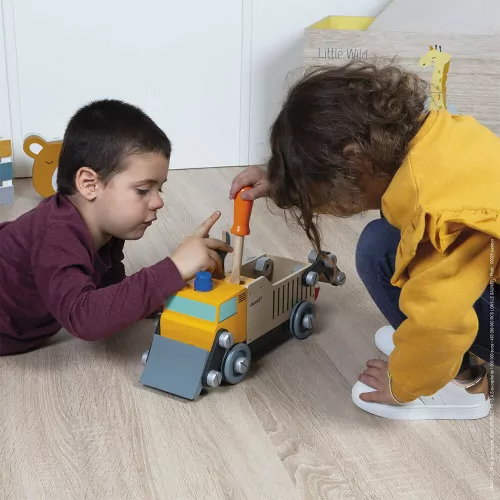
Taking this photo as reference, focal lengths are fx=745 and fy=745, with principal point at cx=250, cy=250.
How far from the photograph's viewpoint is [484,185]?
2.66ft

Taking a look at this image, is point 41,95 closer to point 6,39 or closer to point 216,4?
point 6,39

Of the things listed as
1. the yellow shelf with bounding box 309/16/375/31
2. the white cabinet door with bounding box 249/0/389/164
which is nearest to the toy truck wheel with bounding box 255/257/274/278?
the white cabinet door with bounding box 249/0/389/164

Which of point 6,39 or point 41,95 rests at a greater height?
point 6,39

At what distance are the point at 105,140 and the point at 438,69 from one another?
106 cm

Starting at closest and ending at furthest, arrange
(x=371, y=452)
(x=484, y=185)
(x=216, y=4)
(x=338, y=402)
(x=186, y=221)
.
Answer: (x=484, y=185) < (x=371, y=452) < (x=338, y=402) < (x=186, y=221) < (x=216, y=4)

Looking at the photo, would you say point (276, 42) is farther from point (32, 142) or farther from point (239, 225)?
point (239, 225)

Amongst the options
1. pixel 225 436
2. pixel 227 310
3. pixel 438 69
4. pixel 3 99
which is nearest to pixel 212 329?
pixel 227 310

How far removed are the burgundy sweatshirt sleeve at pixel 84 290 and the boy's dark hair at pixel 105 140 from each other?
10cm

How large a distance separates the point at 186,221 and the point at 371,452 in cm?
92

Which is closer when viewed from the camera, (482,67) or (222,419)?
(222,419)

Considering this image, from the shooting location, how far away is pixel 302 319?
3.94 feet

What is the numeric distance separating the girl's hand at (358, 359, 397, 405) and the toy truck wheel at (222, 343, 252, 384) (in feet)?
0.54

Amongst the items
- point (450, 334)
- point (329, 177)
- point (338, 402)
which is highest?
point (329, 177)

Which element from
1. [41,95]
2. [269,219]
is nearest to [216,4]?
[41,95]
